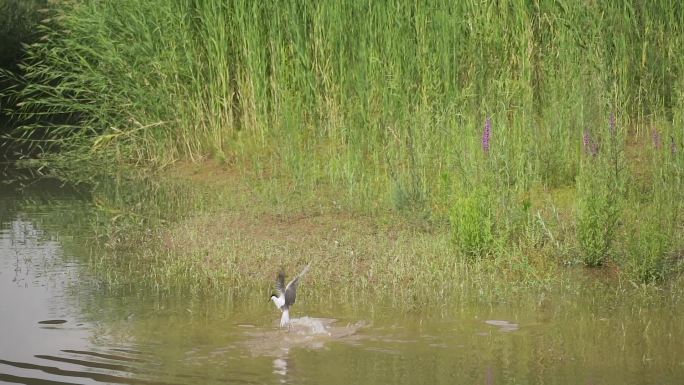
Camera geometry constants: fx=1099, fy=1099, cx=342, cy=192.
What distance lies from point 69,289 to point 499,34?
192 inches

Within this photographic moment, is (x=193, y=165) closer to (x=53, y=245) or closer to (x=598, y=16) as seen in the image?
(x=53, y=245)

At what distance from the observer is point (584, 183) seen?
7340 millimetres

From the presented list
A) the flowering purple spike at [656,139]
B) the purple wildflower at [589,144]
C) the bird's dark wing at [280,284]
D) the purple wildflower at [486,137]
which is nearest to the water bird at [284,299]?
the bird's dark wing at [280,284]

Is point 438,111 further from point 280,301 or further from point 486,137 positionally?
point 280,301

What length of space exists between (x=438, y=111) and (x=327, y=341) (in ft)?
13.7

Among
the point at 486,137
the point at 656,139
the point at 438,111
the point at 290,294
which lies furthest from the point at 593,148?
the point at 290,294

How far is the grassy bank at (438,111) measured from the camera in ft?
23.8

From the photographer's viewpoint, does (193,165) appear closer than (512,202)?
No

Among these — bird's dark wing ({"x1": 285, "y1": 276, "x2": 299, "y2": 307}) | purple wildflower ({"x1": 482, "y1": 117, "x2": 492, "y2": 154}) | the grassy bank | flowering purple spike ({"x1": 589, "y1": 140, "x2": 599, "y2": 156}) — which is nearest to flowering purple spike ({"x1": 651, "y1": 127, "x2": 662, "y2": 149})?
the grassy bank

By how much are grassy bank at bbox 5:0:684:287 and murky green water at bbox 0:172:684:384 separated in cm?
81

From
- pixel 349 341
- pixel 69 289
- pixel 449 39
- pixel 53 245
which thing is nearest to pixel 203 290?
pixel 69 289

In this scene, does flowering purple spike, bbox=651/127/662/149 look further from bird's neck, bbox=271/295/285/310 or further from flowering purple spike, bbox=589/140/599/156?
bird's neck, bbox=271/295/285/310

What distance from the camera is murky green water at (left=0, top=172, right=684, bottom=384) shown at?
5086 mm

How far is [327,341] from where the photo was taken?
575 centimetres
